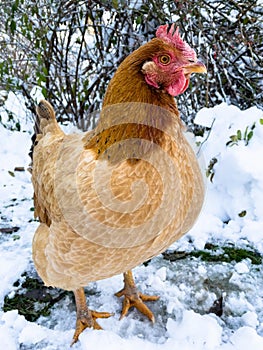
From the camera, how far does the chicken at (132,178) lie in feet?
4.50

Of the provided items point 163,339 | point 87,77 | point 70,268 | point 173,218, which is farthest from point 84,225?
point 87,77

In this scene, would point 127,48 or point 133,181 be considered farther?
point 127,48

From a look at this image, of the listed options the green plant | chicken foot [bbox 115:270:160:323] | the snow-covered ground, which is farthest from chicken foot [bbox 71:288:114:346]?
the green plant

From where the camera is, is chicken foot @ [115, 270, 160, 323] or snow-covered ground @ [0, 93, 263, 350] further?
chicken foot @ [115, 270, 160, 323]

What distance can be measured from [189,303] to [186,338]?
259mm

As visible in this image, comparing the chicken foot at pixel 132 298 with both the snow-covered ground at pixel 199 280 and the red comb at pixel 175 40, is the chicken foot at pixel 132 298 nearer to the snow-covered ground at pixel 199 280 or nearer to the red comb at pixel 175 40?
the snow-covered ground at pixel 199 280

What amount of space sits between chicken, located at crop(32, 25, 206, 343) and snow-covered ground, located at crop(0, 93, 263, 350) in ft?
1.42

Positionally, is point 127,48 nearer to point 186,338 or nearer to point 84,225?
point 84,225

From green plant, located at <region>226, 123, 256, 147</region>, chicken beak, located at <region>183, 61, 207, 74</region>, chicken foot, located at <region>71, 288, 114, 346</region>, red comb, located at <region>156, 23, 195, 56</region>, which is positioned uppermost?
red comb, located at <region>156, 23, 195, 56</region>

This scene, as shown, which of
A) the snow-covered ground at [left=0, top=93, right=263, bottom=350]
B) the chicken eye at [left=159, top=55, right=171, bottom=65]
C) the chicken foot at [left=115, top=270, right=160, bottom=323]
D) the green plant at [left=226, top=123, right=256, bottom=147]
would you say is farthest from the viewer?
the green plant at [left=226, top=123, right=256, bottom=147]

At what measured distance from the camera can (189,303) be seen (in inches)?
77.6

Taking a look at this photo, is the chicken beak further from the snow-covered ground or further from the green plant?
the green plant

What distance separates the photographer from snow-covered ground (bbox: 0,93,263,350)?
1759 mm

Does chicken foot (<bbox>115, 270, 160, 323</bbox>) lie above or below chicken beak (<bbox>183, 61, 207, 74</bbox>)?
below
